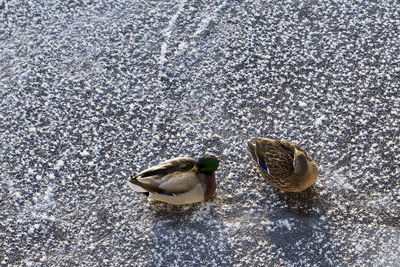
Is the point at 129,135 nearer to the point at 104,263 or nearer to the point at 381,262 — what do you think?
the point at 104,263

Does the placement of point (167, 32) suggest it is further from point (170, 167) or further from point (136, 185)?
point (136, 185)

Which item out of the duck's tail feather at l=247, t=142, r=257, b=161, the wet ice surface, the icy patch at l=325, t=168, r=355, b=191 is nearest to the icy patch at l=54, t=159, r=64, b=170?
the wet ice surface

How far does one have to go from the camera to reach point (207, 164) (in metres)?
3.15

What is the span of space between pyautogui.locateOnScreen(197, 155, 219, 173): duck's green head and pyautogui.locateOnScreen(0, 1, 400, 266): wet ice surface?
21 cm

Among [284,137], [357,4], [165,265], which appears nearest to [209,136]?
[284,137]

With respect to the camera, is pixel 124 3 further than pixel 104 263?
Yes

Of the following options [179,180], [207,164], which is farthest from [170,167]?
[207,164]

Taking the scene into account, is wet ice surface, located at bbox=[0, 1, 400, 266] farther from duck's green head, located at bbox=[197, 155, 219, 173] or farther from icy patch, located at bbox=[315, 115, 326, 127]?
duck's green head, located at bbox=[197, 155, 219, 173]

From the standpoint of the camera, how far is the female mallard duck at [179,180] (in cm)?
310

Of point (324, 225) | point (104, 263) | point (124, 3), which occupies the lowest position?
point (104, 263)

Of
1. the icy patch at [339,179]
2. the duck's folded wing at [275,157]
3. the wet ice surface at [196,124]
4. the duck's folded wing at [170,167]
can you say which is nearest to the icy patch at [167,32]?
the wet ice surface at [196,124]

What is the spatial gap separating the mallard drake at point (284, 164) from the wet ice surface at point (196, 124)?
0.42 feet

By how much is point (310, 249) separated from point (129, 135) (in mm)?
1374

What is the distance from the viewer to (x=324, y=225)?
10.2 ft
